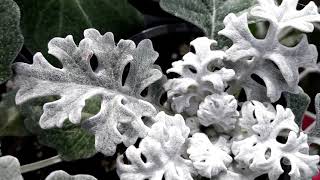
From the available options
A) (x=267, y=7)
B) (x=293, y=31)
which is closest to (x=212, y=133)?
(x=267, y=7)

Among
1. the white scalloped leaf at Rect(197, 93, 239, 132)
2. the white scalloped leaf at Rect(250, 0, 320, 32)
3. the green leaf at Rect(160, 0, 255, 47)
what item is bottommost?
the white scalloped leaf at Rect(197, 93, 239, 132)

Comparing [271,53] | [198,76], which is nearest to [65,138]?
[198,76]

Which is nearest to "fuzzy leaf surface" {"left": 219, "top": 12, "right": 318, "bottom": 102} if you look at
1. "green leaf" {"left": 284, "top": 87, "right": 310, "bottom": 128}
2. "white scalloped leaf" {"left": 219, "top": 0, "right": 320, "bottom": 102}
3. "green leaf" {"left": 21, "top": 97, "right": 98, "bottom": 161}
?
"white scalloped leaf" {"left": 219, "top": 0, "right": 320, "bottom": 102}

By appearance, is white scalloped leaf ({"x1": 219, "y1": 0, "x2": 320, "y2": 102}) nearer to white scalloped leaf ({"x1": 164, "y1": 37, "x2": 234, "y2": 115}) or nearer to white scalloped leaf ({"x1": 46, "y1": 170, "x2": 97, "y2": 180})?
white scalloped leaf ({"x1": 164, "y1": 37, "x2": 234, "y2": 115})

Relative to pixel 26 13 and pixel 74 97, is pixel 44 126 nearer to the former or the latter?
pixel 74 97

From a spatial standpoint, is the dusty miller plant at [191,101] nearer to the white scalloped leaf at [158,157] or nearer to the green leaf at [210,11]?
the white scalloped leaf at [158,157]

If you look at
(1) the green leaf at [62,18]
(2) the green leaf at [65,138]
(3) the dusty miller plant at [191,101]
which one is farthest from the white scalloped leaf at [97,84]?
(1) the green leaf at [62,18]
